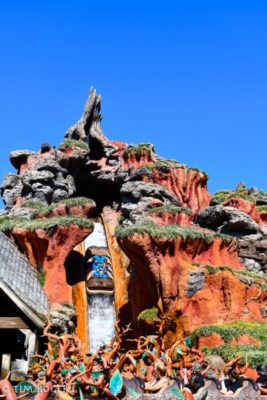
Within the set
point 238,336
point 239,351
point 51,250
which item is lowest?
point 239,351

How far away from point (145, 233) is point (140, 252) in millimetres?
1075

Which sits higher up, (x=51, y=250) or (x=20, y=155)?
(x=20, y=155)

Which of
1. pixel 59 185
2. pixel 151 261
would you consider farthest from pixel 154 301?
pixel 59 185

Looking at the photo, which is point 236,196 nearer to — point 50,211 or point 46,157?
point 50,211

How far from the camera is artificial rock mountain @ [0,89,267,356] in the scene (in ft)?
65.9

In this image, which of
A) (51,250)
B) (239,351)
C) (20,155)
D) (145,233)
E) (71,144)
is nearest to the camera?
(239,351)

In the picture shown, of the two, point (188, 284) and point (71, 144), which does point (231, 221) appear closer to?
point (188, 284)

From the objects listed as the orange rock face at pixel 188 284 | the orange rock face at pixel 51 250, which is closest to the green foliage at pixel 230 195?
the orange rock face at pixel 188 284

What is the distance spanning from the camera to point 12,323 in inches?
400

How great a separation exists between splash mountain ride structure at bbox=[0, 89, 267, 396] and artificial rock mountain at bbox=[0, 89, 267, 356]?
0.06 meters

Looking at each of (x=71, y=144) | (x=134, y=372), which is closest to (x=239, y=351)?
(x=134, y=372)

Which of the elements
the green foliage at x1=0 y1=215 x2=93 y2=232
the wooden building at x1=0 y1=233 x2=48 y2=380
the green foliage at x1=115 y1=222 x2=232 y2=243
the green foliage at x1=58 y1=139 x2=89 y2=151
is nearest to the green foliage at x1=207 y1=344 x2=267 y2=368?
the green foliage at x1=115 y1=222 x2=232 y2=243

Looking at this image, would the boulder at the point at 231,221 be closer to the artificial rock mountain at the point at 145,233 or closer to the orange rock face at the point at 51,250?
the artificial rock mountain at the point at 145,233

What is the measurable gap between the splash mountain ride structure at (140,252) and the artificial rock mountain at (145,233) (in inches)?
2.4
